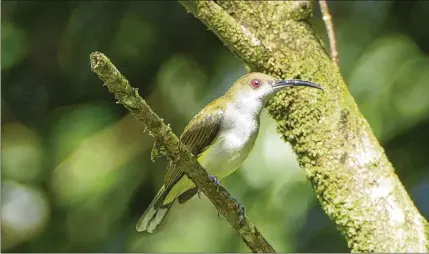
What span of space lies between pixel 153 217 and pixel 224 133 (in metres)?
0.47

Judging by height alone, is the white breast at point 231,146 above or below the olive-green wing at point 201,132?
below

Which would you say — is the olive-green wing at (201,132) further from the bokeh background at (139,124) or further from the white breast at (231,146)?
the bokeh background at (139,124)

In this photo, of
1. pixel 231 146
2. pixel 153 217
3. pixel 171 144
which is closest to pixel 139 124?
pixel 153 217

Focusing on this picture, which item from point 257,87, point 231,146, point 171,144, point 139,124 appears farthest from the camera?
point 139,124

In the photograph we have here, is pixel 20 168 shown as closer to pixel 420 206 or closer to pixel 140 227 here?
pixel 140 227

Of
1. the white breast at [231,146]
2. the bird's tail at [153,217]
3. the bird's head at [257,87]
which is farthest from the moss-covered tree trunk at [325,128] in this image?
the bird's tail at [153,217]

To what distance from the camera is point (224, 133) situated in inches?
108

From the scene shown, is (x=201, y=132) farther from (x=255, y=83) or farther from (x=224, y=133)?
(x=255, y=83)

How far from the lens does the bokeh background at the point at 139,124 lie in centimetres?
355

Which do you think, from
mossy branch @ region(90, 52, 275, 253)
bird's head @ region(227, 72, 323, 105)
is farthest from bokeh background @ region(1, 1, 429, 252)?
mossy branch @ region(90, 52, 275, 253)

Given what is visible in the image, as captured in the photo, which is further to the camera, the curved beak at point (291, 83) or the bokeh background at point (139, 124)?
the bokeh background at point (139, 124)

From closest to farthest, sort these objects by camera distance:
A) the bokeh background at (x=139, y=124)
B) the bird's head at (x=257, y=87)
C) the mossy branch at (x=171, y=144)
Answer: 1. the mossy branch at (x=171, y=144)
2. the bird's head at (x=257, y=87)
3. the bokeh background at (x=139, y=124)

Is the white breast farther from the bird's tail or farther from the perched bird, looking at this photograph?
the bird's tail

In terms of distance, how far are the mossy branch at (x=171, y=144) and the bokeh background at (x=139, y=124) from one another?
0.91 metres
